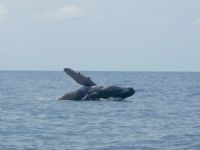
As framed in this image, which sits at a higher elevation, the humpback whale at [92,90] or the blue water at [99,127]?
the humpback whale at [92,90]

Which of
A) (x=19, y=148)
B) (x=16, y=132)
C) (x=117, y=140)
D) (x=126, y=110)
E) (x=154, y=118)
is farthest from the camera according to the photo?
(x=126, y=110)

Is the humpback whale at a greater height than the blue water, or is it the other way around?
the humpback whale

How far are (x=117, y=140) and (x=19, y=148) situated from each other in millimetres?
3857

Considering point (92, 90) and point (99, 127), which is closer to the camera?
point (99, 127)

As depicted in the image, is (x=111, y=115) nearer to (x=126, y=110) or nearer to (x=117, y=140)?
(x=126, y=110)

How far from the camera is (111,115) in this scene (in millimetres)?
37375

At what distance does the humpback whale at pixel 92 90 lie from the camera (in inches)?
1815

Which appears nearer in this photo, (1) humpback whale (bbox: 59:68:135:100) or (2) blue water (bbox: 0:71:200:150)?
(2) blue water (bbox: 0:71:200:150)

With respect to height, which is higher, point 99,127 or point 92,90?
point 92,90

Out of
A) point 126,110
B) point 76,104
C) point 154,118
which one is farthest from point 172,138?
point 76,104

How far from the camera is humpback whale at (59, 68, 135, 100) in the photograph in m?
46.1

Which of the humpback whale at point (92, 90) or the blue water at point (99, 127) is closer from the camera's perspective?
the blue water at point (99, 127)

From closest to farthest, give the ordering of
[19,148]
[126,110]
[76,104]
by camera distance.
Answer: [19,148] < [126,110] < [76,104]

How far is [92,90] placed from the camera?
153 ft
